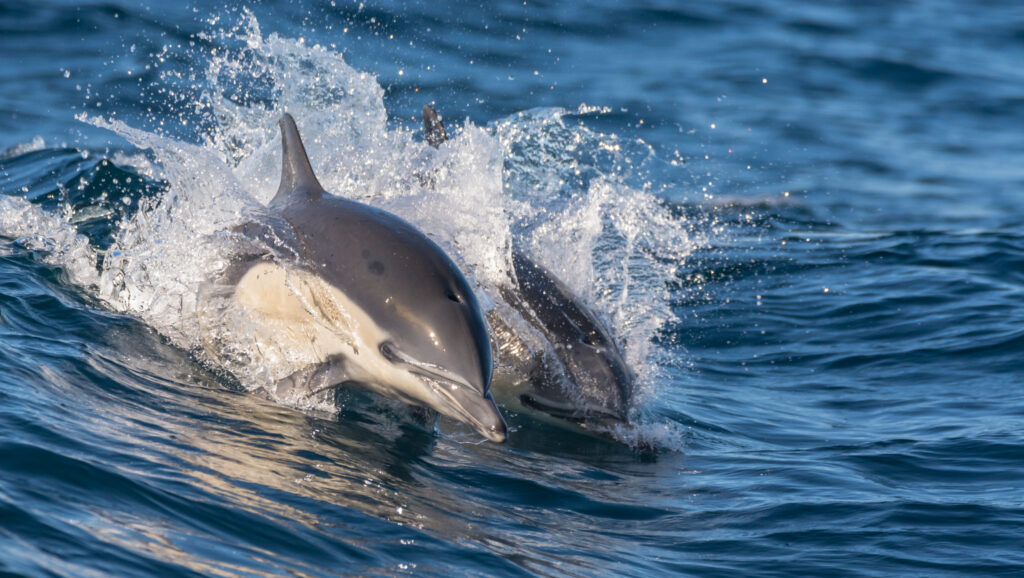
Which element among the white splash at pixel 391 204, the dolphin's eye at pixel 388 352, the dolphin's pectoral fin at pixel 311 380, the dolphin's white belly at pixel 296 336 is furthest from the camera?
the white splash at pixel 391 204

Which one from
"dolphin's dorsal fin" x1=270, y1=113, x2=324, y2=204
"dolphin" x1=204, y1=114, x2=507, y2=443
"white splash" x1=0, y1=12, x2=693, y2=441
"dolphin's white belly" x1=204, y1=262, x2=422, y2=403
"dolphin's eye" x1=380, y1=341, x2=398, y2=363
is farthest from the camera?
"white splash" x1=0, y1=12, x2=693, y2=441

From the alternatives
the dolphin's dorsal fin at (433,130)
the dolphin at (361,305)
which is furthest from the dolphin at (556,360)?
the dolphin's dorsal fin at (433,130)

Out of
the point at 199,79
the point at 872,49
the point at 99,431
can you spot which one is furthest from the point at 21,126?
the point at 872,49

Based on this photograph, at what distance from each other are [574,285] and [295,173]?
2.35m

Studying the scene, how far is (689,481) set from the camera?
638cm

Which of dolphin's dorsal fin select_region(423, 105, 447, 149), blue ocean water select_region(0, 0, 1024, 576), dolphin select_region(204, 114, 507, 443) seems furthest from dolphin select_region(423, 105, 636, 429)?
dolphin's dorsal fin select_region(423, 105, 447, 149)

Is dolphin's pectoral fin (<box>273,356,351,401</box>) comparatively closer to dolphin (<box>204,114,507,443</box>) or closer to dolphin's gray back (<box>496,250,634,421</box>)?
dolphin (<box>204,114,507,443</box>)

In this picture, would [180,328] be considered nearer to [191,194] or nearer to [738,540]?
[191,194]

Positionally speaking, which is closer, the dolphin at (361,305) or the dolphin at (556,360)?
the dolphin at (361,305)

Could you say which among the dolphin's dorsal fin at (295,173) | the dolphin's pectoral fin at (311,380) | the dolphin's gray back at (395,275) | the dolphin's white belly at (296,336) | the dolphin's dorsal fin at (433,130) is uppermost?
the dolphin's dorsal fin at (433,130)

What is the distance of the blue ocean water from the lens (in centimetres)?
502

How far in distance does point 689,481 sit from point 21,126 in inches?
387

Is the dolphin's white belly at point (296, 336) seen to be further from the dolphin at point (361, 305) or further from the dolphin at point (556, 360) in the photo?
the dolphin at point (556, 360)

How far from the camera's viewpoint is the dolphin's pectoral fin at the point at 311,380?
19.0 feet
